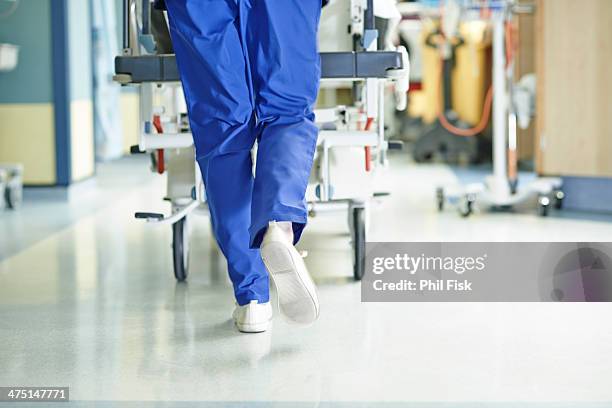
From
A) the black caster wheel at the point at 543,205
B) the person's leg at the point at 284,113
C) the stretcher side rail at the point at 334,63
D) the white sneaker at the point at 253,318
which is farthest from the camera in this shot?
the black caster wheel at the point at 543,205

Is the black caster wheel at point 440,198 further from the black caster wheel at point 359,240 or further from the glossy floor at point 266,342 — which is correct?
the black caster wheel at point 359,240

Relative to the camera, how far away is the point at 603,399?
66.3 inches

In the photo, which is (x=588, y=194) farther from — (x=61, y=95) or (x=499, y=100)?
(x=61, y=95)

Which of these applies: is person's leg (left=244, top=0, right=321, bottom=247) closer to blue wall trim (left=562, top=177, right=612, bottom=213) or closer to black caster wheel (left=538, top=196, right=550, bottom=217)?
black caster wheel (left=538, top=196, right=550, bottom=217)

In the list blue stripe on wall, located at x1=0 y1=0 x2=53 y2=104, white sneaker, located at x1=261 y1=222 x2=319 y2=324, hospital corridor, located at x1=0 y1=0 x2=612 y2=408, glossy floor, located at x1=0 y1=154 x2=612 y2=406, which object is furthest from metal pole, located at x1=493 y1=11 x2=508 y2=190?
white sneaker, located at x1=261 y1=222 x2=319 y2=324

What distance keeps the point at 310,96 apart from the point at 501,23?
248cm

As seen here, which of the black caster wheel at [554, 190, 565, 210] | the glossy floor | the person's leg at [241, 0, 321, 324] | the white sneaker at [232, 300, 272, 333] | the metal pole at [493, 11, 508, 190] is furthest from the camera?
the black caster wheel at [554, 190, 565, 210]

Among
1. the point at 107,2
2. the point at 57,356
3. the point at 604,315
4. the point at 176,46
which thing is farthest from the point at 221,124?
the point at 107,2

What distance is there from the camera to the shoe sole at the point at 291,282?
1.85m

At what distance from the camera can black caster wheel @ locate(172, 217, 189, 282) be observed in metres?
2.88

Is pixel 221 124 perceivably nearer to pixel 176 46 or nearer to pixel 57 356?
pixel 176 46

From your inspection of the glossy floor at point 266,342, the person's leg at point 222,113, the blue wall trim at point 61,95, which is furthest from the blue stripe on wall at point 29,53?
the person's leg at point 222,113

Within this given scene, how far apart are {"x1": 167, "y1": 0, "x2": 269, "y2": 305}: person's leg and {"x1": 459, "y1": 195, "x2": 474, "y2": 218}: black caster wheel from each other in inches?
87.8

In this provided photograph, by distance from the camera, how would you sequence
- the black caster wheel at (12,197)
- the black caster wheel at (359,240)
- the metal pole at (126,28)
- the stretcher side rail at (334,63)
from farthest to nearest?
1. the black caster wheel at (12,197)
2. the black caster wheel at (359,240)
3. the metal pole at (126,28)
4. the stretcher side rail at (334,63)
